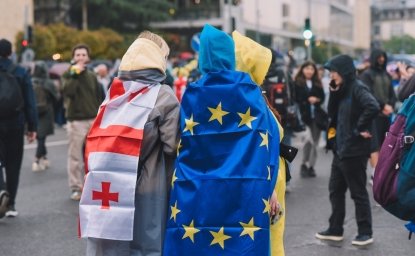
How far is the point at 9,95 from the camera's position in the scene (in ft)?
26.4

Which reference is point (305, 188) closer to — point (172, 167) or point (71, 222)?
point (71, 222)

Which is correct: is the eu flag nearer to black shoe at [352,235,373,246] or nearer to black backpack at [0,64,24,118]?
black shoe at [352,235,373,246]

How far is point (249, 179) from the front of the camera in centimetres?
404

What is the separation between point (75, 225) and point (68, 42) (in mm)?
43497

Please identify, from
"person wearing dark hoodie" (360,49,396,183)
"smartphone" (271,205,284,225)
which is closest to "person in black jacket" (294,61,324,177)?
"person wearing dark hoodie" (360,49,396,183)

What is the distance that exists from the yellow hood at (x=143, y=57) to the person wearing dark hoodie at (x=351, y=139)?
2.86 metres

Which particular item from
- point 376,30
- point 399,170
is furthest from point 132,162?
point 376,30

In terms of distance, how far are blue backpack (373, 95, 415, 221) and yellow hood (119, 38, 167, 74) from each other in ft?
4.47

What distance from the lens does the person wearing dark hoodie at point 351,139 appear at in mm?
6836

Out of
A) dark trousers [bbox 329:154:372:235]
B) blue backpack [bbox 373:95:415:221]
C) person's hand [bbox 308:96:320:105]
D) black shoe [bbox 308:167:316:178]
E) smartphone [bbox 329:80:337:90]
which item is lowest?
black shoe [bbox 308:167:316:178]

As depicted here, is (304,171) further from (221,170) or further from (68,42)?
(68,42)

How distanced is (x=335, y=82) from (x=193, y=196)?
3.25 metres

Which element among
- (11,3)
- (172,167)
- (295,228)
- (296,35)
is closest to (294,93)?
(295,228)

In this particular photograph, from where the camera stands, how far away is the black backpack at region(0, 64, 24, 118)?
7984 mm
